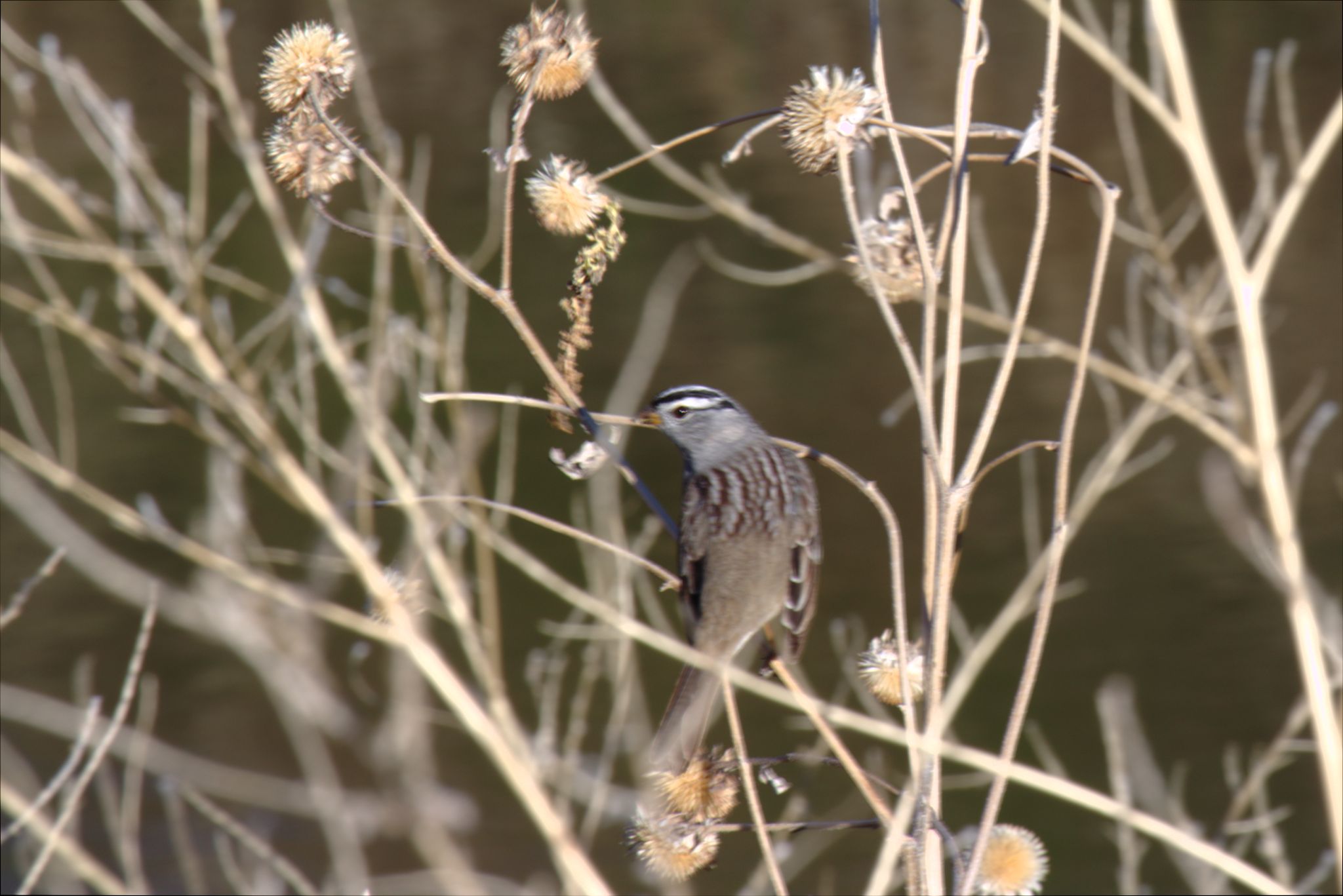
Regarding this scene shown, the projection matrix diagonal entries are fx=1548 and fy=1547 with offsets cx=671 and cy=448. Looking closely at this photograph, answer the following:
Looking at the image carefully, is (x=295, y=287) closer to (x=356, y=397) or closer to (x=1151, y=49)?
(x=356, y=397)

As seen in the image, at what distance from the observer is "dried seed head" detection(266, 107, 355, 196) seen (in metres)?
2.04

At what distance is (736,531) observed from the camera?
111 inches

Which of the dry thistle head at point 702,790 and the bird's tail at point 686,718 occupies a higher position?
the dry thistle head at point 702,790

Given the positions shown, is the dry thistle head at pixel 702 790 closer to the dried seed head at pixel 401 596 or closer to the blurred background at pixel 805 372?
the dried seed head at pixel 401 596

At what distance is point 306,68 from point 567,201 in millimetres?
402

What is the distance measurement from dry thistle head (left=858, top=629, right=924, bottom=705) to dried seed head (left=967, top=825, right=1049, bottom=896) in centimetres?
24

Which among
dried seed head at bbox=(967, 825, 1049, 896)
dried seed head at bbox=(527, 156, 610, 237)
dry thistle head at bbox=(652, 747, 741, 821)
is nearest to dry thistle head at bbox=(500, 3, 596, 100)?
dried seed head at bbox=(527, 156, 610, 237)

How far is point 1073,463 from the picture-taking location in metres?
8.98

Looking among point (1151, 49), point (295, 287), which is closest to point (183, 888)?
point (295, 287)

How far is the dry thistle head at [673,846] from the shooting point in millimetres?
1854

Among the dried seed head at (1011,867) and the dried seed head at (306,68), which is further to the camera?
the dried seed head at (306,68)

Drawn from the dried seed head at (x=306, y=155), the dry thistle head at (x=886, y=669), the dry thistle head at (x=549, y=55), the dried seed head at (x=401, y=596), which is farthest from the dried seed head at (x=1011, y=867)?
the dried seed head at (x=306, y=155)

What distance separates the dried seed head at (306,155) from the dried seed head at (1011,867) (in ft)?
3.93

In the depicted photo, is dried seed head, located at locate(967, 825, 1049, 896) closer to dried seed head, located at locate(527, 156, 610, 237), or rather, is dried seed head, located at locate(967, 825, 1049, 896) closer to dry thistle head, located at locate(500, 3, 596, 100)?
dried seed head, located at locate(527, 156, 610, 237)
